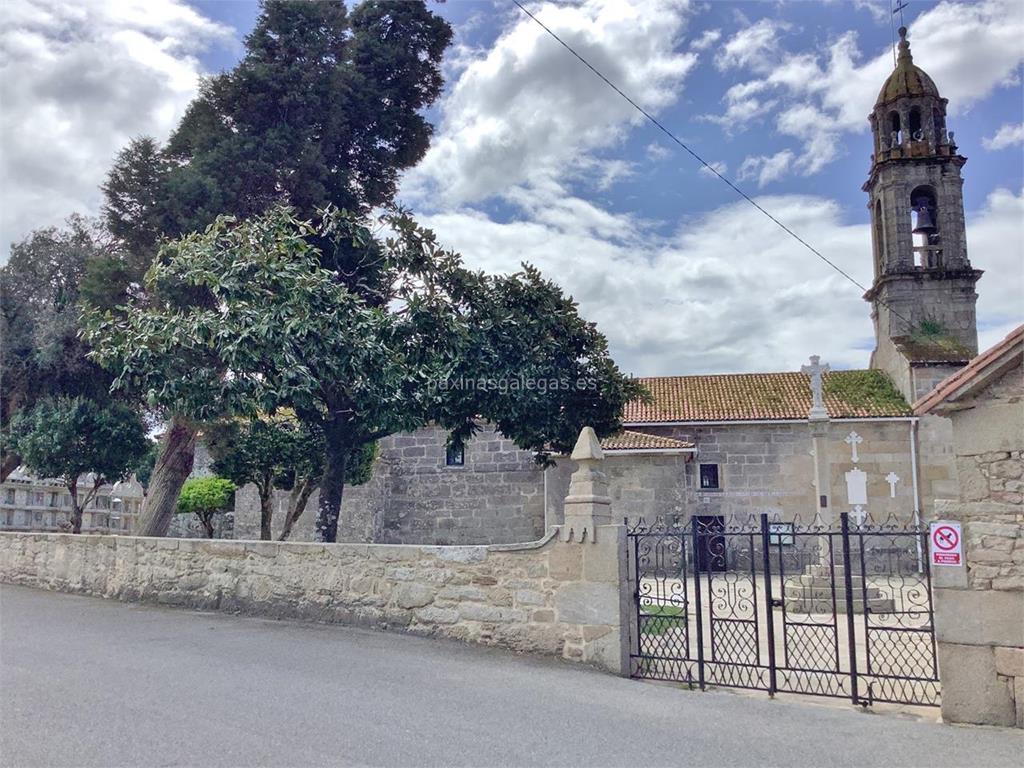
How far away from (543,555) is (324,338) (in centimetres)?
533

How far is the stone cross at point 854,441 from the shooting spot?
2062 cm

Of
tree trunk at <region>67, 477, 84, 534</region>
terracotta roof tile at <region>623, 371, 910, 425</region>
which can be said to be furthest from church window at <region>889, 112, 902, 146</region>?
tree trunk at <region>67, 477, 84, 534</region>

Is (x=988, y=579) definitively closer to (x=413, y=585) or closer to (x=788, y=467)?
(x=413, y=585)

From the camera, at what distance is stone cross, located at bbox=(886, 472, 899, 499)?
21.9 metres

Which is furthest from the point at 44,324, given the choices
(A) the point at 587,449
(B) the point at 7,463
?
(A) the point at 587,449

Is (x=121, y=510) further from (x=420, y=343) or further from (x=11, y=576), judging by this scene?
(x=420, y=343)

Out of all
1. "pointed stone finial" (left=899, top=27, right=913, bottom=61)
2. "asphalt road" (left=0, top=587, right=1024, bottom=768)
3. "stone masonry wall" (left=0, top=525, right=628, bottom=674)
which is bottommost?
"asphalt road" (left=0, top=587, right=1024, bottom=768)

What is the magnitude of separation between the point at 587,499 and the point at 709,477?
16.1 meters

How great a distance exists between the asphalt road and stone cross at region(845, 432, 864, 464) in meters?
15.6

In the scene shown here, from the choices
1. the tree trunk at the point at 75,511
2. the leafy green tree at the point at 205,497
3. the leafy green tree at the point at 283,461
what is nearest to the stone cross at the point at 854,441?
the leafy green tree at the point at 283,461

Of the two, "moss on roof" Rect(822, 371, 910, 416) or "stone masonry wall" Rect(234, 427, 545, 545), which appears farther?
"stone masonry wall" Rect(234, 427, 545, 545)

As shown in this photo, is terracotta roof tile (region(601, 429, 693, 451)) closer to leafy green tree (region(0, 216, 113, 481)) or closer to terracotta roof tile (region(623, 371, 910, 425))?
terracotta roof tile (region(623, 371, 910, 425))

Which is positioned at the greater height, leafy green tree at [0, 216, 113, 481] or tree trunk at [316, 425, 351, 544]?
leafy green tree at [0, 216, 113, 481]

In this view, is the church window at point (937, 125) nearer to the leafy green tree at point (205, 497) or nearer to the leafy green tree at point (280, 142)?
the leafy green tree at point (280, 142)
